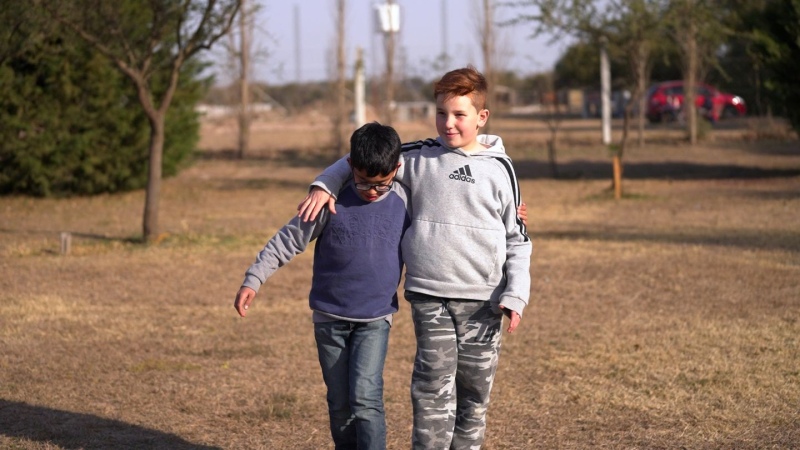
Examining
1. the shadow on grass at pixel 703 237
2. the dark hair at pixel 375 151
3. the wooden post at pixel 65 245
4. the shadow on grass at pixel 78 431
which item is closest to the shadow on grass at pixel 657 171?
the shadow on grass at pixel 703 237

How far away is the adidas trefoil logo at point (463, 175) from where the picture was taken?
375cm

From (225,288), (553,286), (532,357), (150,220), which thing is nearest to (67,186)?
(150,220)

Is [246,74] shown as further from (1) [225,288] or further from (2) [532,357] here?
(2) [532,357]

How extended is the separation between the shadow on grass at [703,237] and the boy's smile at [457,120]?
8.06m

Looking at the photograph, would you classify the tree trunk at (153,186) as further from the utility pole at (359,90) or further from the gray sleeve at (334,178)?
the utility pole at (359,90)

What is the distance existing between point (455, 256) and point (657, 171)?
19288 millimetres

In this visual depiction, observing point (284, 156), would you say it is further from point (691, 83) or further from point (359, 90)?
point (691, 83)

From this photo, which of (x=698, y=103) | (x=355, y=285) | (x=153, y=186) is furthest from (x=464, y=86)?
(x=698, y=103)

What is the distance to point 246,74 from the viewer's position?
29078 millimetres

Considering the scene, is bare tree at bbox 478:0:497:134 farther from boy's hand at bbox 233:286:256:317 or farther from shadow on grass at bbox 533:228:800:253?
boy's hand at bbox 233:286:256:317

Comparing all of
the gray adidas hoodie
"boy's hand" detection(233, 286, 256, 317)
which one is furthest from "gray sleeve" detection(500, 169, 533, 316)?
"boy's hand" detection(233, 286, 256, 317)

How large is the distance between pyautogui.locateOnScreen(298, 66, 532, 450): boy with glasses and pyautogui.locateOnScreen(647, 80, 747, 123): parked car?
33119 mm

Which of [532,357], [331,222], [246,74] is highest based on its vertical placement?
[246,74]

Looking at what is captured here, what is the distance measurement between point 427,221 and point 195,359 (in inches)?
140
